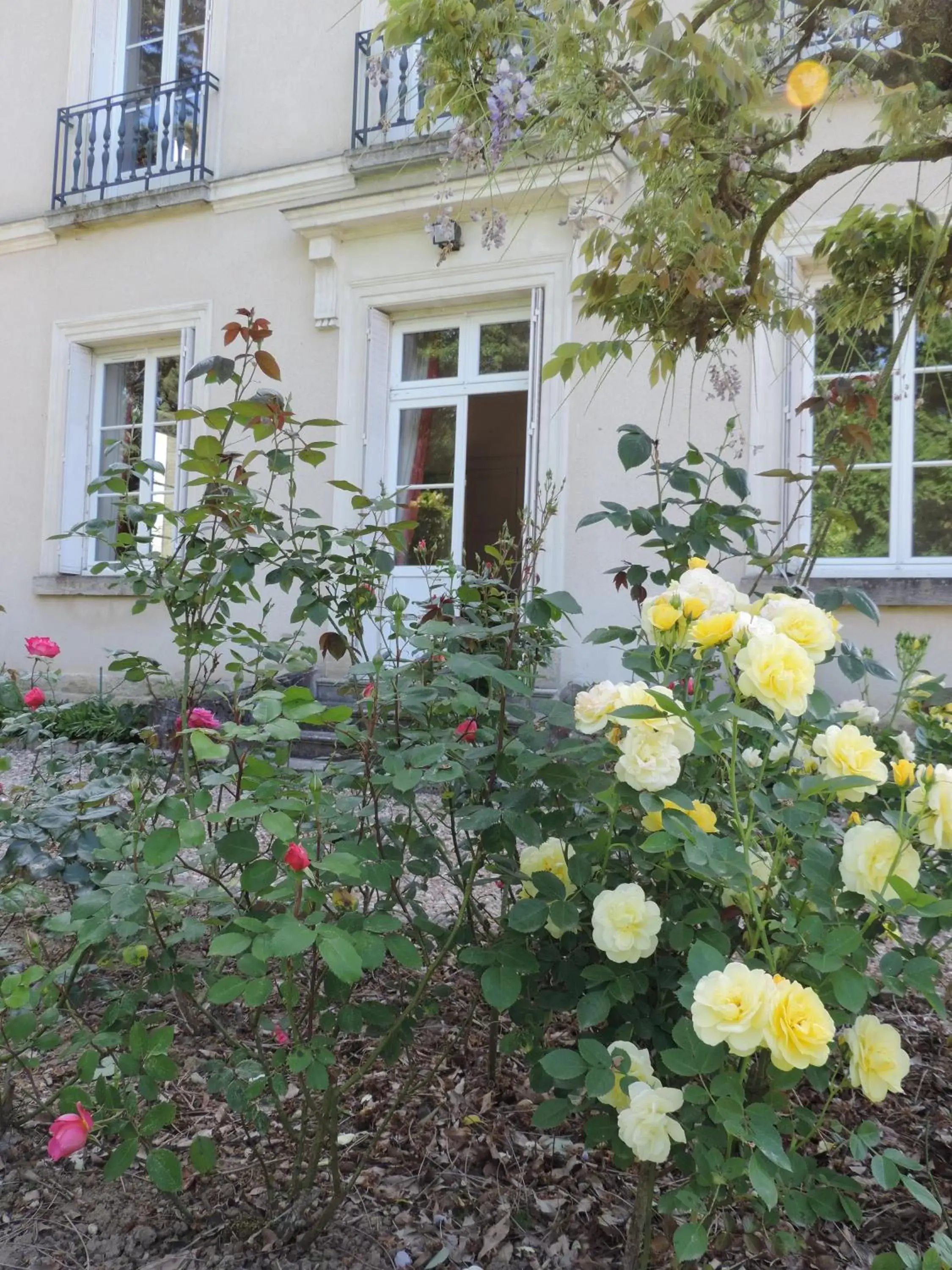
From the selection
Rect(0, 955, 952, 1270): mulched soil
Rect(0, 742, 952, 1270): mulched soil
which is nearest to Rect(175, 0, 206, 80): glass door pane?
Rect(0, 742, 952, 1270): mulched soil

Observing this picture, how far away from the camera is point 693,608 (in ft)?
3.91

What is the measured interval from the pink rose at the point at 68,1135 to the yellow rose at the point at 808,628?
3.64 feet

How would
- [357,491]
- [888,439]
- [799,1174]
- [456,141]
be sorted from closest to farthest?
[799,1174]
[357,491]
[456,141]
[888,439]

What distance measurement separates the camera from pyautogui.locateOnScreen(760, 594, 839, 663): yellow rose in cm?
118

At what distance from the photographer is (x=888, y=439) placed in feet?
17.8

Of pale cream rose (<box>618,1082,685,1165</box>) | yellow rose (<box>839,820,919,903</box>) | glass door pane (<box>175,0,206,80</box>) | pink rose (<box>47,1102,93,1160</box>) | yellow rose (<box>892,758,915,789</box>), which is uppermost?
glass door pane (<box>175,0,206,80</box>)

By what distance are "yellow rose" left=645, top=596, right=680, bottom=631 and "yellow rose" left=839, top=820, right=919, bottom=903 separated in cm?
33

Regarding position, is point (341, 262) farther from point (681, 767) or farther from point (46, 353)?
point (681, 767)

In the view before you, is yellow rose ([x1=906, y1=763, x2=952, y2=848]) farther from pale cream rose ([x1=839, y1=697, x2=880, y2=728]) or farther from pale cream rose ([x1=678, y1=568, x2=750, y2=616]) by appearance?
pale cream rose ([x1=839, y1=697, x2=880, y2=728])

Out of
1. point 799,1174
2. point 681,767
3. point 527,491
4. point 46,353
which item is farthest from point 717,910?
point 46,353

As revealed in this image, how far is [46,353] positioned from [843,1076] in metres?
8.20

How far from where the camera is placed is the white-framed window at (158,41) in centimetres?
789

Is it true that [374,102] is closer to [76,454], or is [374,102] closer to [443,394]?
[443,394]

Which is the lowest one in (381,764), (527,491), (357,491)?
(381,764)
